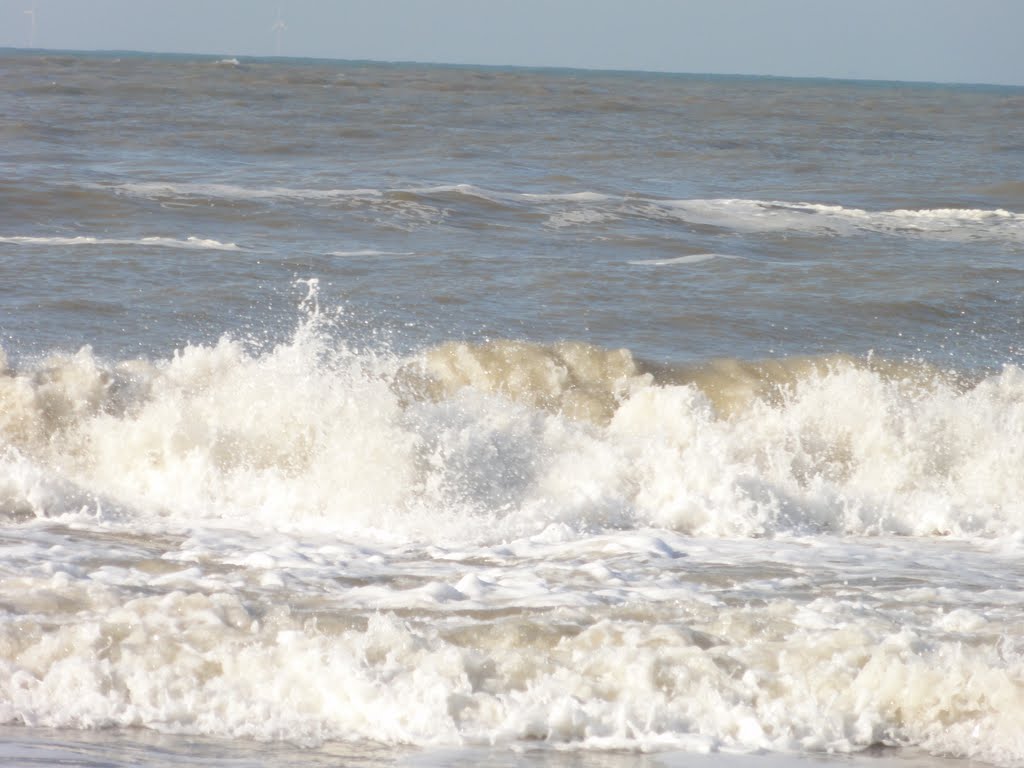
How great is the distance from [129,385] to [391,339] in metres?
2.44

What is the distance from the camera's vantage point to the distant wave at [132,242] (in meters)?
13.4

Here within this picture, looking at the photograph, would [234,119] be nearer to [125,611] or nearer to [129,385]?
[129,385]

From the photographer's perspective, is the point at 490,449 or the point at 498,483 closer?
the point at 498,483

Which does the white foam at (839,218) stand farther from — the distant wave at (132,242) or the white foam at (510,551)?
the white foam at (510,551)

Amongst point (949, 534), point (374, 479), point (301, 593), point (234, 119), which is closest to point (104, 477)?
point (374, 479)

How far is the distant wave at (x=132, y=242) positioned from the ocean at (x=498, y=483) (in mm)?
58

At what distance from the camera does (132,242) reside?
13.8m

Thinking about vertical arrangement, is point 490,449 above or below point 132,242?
below

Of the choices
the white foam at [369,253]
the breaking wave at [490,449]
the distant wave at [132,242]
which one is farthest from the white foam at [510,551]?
the distant wave at [132,242]

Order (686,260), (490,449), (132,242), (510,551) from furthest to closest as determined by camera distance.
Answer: (686,260) → (132,242) → (490,449) → (510,551)

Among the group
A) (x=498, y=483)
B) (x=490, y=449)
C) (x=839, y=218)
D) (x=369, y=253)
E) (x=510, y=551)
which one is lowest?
(x=510, y=551)

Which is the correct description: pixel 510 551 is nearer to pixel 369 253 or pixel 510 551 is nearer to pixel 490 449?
pixel 490 449

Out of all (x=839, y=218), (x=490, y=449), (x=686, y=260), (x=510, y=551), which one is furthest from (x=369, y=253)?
(x=510, y=551)

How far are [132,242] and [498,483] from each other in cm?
742
